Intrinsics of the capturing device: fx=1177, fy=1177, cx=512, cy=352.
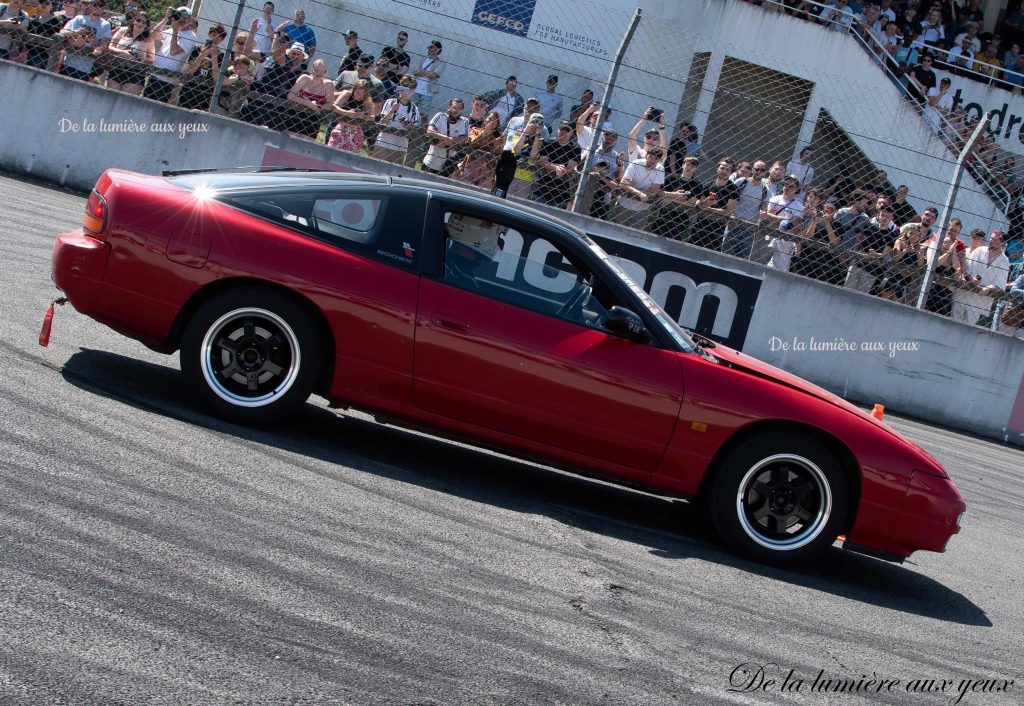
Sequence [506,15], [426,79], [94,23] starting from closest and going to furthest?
[426,79] → [94,23] → [506,15]

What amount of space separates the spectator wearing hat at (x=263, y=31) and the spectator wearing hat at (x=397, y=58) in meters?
1.27

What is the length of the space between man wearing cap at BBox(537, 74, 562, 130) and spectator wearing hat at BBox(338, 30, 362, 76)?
209cm

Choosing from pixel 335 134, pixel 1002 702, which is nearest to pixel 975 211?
pixel 335 134

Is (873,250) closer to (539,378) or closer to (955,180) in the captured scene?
(955,180)

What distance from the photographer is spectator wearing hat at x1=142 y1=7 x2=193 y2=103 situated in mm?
13391

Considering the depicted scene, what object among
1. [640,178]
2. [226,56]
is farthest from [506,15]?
[640,178]

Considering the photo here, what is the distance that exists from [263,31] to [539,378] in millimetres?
8503

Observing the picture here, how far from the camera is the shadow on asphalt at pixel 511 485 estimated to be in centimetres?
607

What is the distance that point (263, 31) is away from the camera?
43.0 ft

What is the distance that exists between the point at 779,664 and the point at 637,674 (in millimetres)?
763

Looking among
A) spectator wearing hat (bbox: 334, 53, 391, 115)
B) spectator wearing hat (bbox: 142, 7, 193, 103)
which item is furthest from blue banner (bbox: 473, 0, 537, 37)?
spectator wearing hat (bbox: 142, 7, 193, 103)

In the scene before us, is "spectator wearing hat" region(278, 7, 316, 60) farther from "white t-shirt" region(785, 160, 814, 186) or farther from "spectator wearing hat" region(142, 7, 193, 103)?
"white t-shirt" region(785, 160, 814, 186)

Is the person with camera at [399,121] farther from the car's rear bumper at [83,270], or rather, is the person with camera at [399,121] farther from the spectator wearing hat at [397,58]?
the car's rear bumper at [83,270]

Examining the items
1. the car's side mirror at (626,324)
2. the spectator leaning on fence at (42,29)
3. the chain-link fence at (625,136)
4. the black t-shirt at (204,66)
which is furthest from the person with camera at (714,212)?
the spectator leaning on fence at (42,29)
